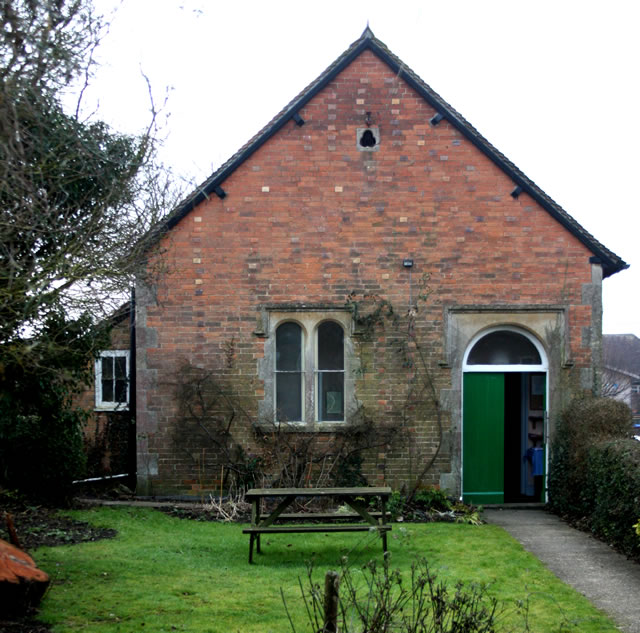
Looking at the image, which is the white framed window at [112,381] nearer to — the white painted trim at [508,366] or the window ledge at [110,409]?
the window ledge at [110,409]

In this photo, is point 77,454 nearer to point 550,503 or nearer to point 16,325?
point 16,325

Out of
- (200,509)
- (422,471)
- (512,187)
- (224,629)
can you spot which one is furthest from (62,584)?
(512,187)

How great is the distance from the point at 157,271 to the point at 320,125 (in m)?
3.93

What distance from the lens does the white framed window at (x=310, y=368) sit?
14477mm

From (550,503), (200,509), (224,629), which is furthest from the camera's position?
(550,503)

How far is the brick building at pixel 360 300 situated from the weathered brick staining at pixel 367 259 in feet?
0.08

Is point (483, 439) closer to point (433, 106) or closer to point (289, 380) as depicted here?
point (289, 380)

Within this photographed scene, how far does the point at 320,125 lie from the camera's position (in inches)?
579

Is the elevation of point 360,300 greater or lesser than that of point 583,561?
greater

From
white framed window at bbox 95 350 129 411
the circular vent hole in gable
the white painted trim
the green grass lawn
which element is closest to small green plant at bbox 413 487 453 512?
the green grass lawn

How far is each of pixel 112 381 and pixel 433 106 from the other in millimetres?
8842

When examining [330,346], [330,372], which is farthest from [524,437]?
[330,346]

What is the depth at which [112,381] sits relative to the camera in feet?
58.5

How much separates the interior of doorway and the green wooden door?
2.28ft
